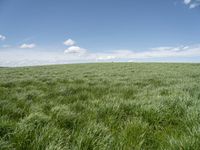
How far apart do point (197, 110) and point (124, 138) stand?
6.34 ft

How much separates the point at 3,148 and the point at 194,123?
301 cm

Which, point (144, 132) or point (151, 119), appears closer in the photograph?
point (144, 132)

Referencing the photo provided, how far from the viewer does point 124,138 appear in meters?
3.00

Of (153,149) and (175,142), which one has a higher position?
(175,142)

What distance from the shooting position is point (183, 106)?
14.8 ft

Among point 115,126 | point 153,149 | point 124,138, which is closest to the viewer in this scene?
point 153,149

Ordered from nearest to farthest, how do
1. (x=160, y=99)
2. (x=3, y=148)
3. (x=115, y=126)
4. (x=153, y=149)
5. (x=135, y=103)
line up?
1. (x=3, y=148)
2. (x=153, y=149)
3. (x=115, y=126)
4. (x=135, y=103)
5. (x=160, y=99)

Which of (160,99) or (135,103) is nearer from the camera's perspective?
(135,103)

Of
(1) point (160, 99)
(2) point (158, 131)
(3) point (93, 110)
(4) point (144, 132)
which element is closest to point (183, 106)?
(1) point (160, 99)

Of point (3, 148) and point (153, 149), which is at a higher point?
point (3, 148)

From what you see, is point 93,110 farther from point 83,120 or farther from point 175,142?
A: point 175,142

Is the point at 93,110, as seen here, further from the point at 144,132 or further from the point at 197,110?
the point at 197,110

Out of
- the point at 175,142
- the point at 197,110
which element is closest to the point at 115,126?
the point at 175,142

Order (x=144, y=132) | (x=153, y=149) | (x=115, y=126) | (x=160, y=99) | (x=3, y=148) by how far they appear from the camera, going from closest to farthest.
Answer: (x=3, y=148)
(x=153, y=149)
(x=144, y=132)
(x=115, y=126)
(x=160, y=99)
